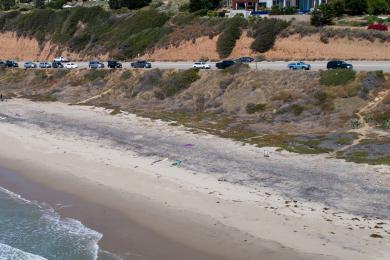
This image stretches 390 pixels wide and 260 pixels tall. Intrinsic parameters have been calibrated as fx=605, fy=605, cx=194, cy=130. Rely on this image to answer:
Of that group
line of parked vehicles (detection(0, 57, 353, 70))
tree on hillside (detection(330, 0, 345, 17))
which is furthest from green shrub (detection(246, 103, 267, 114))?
tree on hillside (detection(330, 0, 345, 17))

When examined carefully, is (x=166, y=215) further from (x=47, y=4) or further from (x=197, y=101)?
(x=47, y=4)

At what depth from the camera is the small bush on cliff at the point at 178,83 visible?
2308 inches

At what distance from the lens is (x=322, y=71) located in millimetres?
51219

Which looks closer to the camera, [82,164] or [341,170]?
[341,170]

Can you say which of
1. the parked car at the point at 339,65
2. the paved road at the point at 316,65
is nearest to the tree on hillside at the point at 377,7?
the paved road at the point at 316,65

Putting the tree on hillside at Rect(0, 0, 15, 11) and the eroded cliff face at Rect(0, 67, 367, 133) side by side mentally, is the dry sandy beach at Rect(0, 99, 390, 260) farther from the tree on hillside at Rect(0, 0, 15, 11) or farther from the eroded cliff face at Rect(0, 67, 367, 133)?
the tree on hillside at Rect(0, 0, 15, 11)

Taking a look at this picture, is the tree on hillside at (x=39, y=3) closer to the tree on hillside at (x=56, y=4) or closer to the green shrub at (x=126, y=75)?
the tree on hillside at (x=56, y=4)

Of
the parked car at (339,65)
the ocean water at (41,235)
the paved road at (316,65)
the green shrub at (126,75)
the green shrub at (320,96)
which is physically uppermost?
the parked car at (339,65)

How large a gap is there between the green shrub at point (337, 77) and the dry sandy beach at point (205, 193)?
1199cm

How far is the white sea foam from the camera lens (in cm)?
2505

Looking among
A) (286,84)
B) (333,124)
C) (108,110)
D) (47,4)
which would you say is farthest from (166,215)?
(47,4)

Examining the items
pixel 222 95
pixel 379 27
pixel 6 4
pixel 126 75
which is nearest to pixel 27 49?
pixel 6 4

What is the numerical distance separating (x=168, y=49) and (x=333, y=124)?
134 ft

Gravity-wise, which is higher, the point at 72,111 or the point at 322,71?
the point at 322,71
